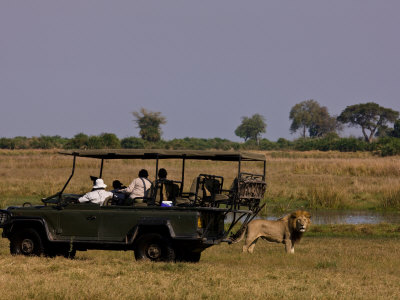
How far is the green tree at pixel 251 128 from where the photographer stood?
4727 inches

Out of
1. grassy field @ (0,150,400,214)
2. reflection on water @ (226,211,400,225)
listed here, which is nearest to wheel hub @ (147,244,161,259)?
reflection on water @ (226,211,400,225)

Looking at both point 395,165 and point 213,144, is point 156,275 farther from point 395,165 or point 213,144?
point 213,144

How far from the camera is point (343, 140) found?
79062 millimetres

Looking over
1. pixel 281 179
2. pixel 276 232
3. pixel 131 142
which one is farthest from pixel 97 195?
pixel 131 142

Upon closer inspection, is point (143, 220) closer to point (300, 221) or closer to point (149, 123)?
point (300, 221)

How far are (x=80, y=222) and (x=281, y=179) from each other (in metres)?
25.3

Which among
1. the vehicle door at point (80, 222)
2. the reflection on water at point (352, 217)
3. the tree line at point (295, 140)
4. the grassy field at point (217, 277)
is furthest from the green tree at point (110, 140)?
the vehicle door at point (80, 222)

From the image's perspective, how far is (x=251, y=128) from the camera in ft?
394

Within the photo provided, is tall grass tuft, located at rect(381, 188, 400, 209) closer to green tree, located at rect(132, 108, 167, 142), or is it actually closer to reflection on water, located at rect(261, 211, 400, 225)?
reflection on water, located at rect(261, 211, 400, 225)

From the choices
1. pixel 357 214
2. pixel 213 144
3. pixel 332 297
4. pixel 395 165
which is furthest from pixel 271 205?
pixel 213 144

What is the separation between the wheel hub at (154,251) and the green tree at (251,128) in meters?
106

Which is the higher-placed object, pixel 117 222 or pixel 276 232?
pixel 117 222

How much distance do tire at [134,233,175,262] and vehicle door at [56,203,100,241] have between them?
0.79 metres

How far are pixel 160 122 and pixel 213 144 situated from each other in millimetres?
7205
